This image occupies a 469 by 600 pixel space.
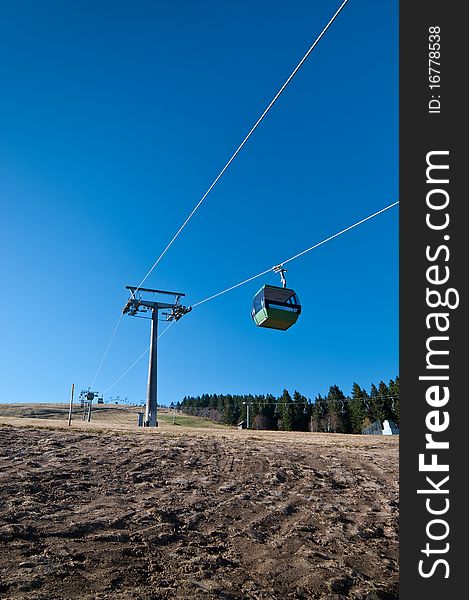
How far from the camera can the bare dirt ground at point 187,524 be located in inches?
244

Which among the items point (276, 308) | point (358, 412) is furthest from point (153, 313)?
point (358, 412)

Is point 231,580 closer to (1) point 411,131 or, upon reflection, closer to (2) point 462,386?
(2) point 462,386

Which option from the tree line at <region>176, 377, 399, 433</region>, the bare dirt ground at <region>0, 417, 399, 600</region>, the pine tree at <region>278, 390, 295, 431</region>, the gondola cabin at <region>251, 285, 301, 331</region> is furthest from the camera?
the pine tree at <region>278, 390, 295, 431</region>

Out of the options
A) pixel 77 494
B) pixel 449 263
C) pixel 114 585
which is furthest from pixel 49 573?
pixel 449 263

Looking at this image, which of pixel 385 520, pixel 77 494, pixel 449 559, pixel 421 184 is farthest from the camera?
pixel 385 520

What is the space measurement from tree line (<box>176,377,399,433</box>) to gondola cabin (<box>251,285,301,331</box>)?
7802cm

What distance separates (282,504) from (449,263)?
6.15 meters

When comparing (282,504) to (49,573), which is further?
(282,504)

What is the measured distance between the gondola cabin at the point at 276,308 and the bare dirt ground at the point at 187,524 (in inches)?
149

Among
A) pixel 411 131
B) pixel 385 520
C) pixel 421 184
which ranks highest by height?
pixel 411 131

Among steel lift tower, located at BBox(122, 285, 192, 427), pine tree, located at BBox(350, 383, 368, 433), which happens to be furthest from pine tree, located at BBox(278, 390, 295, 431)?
steel lift tower, located at BBox(122, 285, 192, 427)

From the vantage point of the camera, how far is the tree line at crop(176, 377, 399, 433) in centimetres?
10438

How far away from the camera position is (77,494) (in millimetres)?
8969

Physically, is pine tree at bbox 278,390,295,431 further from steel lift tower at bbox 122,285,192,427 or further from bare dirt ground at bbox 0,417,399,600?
bare dirt ground at bbox 0,417,399,600
